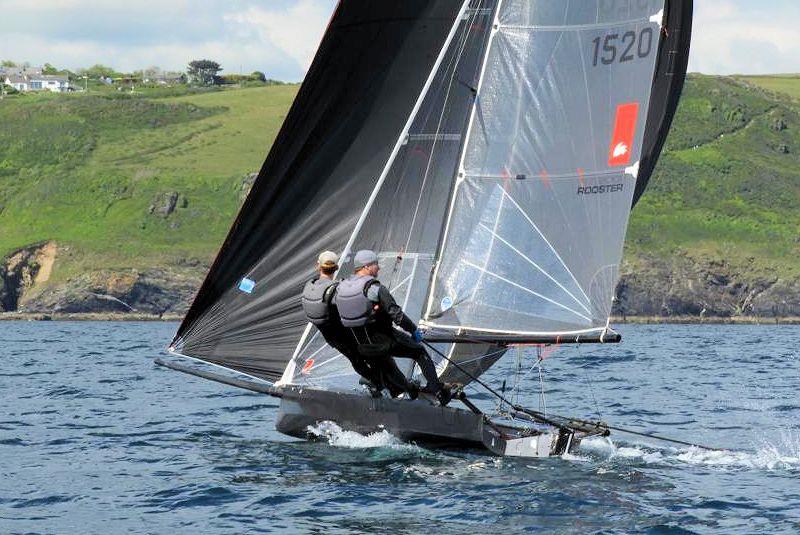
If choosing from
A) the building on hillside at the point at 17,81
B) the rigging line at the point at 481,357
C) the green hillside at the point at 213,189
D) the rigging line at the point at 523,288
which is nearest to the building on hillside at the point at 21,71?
the building on hillside at the point at 17,81

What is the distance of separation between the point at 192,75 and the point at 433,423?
178 metres

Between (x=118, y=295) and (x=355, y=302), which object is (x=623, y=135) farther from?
(x=118, y=295)

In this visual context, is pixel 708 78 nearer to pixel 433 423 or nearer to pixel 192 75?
pixel 192 75

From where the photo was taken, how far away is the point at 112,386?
2388 cm

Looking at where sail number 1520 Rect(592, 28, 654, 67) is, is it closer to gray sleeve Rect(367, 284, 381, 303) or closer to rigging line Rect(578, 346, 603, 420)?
gray sleeve Rect(367, 284, 381, 303)

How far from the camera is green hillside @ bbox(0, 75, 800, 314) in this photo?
307 feet

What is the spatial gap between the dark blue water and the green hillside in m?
71.0

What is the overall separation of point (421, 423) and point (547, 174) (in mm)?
3162

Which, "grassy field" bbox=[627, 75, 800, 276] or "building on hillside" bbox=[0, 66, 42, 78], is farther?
"building on hillside" bbox=[0, 66, 42, 78]

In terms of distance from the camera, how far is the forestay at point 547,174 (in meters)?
14.2

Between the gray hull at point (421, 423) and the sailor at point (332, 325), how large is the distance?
245 mm

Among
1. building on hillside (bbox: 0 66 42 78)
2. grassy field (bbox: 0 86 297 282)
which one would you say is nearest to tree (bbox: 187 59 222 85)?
building on hillside (bbox: 0 66 42 78)

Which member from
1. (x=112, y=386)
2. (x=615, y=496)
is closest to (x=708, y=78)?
(x=112, y=386)

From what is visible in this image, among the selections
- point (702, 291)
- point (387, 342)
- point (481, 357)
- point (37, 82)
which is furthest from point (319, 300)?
point (37, 82)
